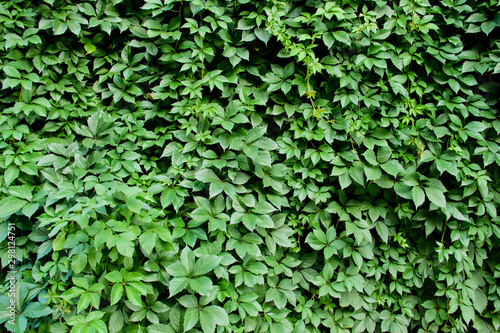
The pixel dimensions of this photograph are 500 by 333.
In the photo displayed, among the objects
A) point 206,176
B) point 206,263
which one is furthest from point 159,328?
point 206,176

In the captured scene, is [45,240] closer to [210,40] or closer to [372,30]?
[210,40]

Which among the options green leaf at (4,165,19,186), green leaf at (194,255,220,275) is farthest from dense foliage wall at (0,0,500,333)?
green leaf at (194,255,220,275)

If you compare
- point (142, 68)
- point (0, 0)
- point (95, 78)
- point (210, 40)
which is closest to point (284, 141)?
point (210, 40)

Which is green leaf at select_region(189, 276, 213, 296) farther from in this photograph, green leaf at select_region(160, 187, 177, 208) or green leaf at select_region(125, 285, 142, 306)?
green leaf at select_region(160, 187, 177, 208)

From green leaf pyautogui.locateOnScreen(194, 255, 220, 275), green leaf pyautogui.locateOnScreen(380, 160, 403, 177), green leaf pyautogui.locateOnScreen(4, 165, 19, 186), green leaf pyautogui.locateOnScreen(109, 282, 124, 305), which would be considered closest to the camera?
green leaf pyautogui.locateOnScreen(109, 282, 124, 305)

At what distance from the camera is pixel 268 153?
1.92 metres

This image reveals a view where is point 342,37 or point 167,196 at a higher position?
point 342,37

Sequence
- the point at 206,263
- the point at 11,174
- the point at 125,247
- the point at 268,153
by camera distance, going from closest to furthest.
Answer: the point at 125,247
the point at 206,263
the point at 11,174
the point at 268,153

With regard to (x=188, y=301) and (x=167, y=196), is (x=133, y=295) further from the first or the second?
(x=167, y=196)

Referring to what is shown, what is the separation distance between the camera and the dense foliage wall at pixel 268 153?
1.82m

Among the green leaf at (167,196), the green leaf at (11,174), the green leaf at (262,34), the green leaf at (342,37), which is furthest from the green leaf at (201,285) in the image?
the green leaf at (342,37)

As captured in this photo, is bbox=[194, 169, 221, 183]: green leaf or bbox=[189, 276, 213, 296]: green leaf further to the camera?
bbox=[194, 169, 221, 183]: green leaf

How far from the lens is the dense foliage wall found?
1.82 metres

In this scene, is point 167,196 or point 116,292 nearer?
point 116,292
